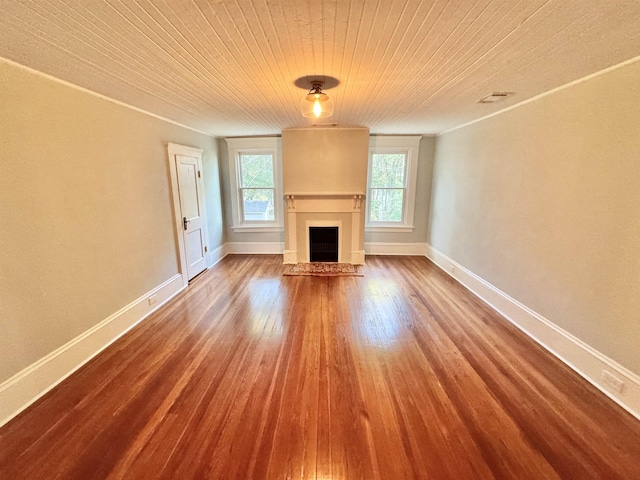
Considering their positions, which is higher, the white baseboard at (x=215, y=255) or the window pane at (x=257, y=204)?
the window pane at (x=257, y=204)

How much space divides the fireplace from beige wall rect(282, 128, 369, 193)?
0.75m

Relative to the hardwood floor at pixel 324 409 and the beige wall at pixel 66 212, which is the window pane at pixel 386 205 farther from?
the beige wall at pixel 66 212

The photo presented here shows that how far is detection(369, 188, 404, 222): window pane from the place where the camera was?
18.4ft

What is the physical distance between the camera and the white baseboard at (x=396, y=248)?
19.0 ft

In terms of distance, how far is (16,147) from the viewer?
1870 millimetres

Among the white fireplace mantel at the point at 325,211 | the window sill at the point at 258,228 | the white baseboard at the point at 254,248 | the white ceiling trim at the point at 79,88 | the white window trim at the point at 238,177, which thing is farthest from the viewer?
the white baseboard at the point at 254,248

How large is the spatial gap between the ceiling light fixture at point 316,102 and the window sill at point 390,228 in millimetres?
3467

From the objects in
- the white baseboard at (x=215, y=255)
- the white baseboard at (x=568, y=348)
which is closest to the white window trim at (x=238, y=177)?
the white baseboard at (x=215, y=255)

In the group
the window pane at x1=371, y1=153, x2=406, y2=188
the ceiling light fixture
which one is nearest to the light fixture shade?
the ceiling light fixture

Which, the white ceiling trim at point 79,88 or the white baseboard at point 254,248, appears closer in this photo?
the white ceiling trim at point 79,88

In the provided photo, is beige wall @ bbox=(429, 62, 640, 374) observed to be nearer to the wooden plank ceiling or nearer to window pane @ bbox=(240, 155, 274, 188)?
the wooden plank ceiling

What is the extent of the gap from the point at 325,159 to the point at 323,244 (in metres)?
1.56

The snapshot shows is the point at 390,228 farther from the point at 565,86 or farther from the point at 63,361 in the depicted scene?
the point at 63,361

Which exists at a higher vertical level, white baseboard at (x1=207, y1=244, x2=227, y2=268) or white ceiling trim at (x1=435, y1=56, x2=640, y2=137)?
white ceiling trim at (x1=435, y1=56, x2=640, y2=137)
